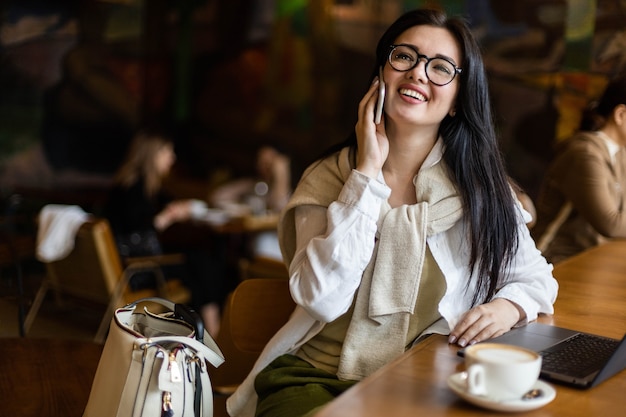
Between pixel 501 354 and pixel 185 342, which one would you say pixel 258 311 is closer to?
pixel 185 342

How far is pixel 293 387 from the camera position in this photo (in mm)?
1925

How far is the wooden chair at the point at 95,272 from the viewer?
4.59 meters

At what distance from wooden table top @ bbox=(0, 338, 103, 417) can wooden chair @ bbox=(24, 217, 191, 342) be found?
1.97 metres

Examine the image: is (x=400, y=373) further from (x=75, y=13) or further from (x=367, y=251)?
(x=75, y=13)

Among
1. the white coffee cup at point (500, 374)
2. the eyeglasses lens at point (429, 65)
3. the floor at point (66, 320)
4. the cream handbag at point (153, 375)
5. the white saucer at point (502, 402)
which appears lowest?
the floor at point (66, 320)

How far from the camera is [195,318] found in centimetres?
182

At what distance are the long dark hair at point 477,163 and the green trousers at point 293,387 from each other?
0.43 m

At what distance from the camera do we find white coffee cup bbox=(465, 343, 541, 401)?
1.33 metres

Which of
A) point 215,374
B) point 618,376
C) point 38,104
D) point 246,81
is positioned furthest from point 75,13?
point 618,376

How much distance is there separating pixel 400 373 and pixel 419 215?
21.2 inches

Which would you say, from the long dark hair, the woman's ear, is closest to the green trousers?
the long dark hair

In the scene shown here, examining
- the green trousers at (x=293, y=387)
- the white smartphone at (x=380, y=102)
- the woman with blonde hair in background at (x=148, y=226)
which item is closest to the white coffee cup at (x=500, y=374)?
the green trousers at (x=293, y=387)

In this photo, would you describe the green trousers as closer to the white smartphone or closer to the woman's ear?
the white smartphone

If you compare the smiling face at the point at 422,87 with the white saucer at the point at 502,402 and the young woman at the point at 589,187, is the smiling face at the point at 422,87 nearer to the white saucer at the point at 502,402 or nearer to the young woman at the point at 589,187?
the white saucer at the point at 502,402
